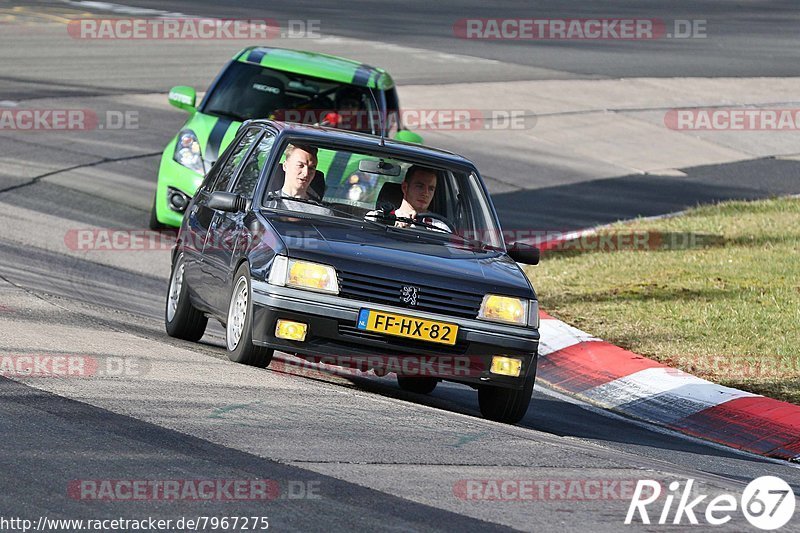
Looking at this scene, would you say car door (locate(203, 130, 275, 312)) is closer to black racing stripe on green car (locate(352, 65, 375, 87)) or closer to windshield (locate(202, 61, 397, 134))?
windshield (locate(202, 61, 397, 134))

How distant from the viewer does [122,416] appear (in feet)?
23.3

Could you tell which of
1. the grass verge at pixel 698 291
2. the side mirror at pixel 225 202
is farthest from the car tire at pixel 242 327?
the grass verge at pixel 698 291

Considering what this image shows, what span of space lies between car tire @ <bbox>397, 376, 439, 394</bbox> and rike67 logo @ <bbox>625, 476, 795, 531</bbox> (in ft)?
10.5

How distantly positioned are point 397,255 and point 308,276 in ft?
1.78

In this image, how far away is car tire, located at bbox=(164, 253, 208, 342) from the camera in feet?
33.2

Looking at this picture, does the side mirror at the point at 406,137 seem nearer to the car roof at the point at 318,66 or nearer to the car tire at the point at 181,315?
the car roof at the point at 318,66

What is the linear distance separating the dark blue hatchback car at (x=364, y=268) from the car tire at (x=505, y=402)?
0.03ft

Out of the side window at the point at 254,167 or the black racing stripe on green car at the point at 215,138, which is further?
the black racing stripe on green car at the point at 215,138

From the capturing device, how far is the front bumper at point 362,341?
8273 millimetres

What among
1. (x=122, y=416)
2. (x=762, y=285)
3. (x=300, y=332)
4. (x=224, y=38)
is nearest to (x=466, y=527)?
(x=122, y=416)

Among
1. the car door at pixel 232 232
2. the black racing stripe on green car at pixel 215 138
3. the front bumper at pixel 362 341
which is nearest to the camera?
the front bumper at pixel 362 341

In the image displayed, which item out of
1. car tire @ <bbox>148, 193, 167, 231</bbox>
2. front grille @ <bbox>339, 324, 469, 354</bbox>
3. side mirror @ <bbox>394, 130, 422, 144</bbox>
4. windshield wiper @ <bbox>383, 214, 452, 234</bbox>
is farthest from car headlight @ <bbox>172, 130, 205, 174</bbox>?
front grille @ <bbox>339, 324, 469, 354</bbox>

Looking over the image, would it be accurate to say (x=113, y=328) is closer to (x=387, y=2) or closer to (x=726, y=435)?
(x=726, y=435)

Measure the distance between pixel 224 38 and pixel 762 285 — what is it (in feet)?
59.1
